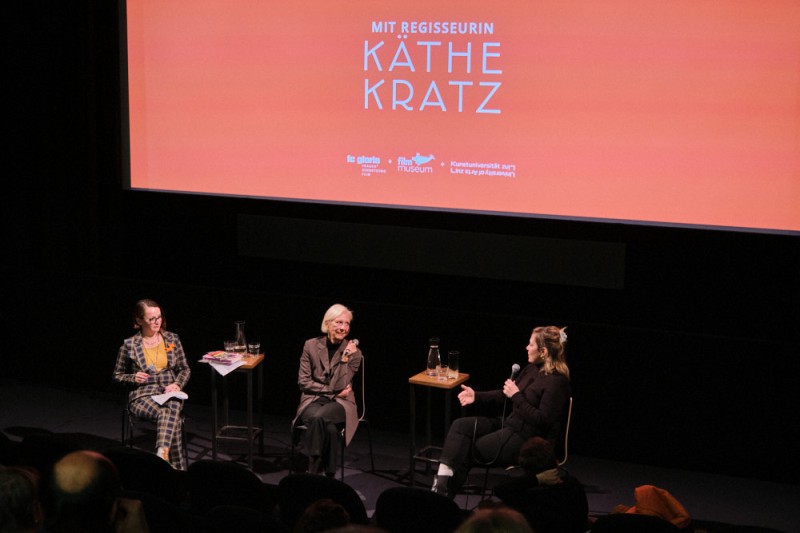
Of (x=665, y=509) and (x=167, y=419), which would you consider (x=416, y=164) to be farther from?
(x=665, y=509)

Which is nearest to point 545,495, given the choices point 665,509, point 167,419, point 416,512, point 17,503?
point 665,509

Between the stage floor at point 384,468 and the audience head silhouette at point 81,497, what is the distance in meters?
2.72

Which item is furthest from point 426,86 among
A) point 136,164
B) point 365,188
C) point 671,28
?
point 136,164

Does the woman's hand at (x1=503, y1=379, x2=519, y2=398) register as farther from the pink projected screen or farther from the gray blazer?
the pink projected screen

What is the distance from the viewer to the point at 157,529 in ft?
12.1

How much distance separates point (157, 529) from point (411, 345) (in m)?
3.20

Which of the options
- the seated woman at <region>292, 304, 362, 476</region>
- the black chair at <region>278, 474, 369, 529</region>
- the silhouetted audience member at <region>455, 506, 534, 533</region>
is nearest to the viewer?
the silhouetted audience member at <region>455, 506, 534, 533</region>

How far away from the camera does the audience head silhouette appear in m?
3.02

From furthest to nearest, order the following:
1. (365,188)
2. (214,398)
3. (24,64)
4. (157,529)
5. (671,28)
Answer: (24,64)
(365,188)
(214,398)
(671,28)
(157,529)

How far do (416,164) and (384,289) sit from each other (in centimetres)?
93

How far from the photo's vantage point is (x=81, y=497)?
3027mm

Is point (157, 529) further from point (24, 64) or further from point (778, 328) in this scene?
point (24, 64)

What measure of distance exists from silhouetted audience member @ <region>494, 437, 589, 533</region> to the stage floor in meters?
1.08

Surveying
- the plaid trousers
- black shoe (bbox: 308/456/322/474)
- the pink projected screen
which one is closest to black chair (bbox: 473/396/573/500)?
black shoe (bbox: 308/456/322/474)
